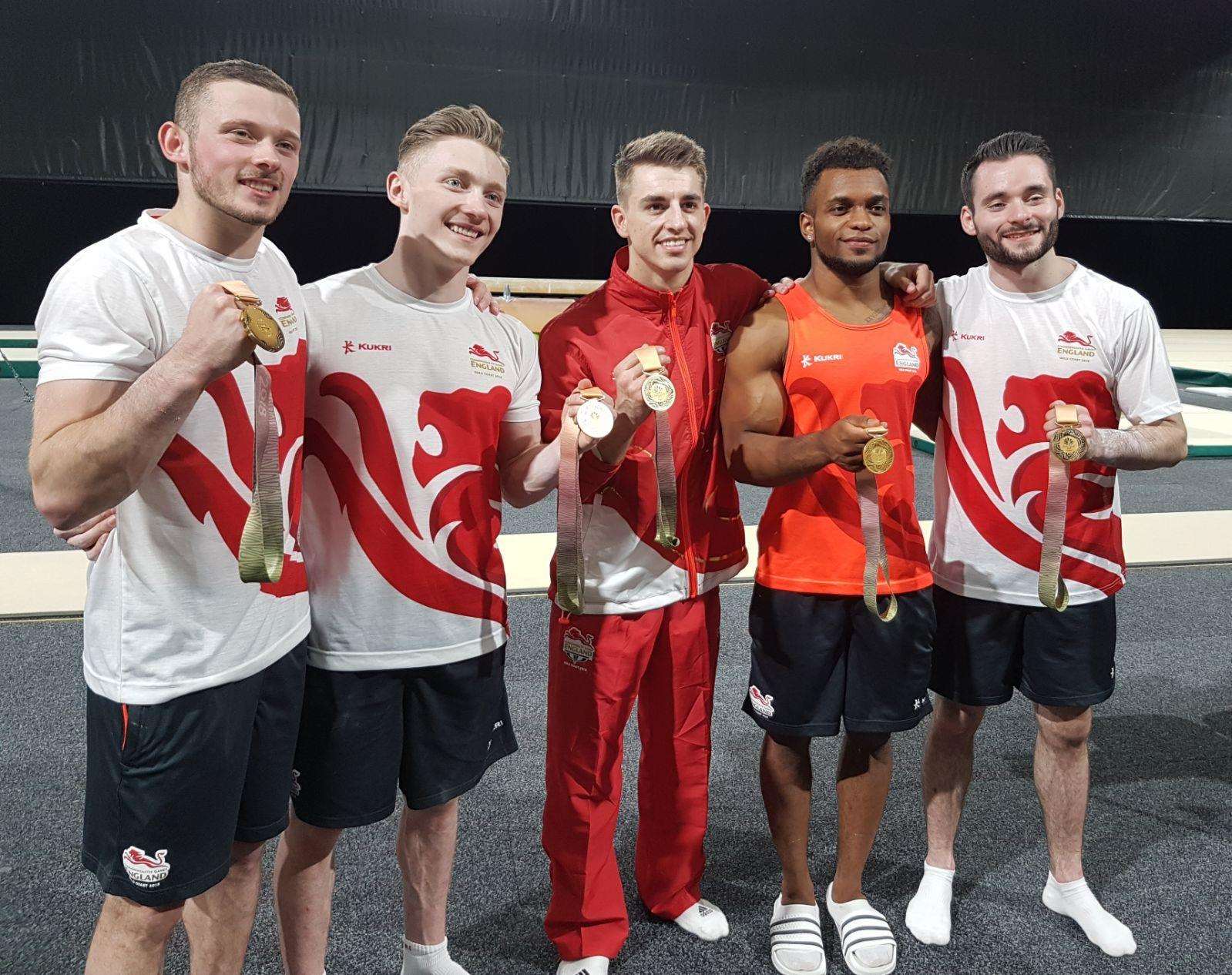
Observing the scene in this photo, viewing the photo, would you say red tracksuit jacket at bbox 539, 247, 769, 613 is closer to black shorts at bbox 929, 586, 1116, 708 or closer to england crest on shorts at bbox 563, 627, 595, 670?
england crest on shorts at bbox 563, 627, 595, 670

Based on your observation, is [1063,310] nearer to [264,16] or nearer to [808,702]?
[808,702]

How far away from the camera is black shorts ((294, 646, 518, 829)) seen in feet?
5.67

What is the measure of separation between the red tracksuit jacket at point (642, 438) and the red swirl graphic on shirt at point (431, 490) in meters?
0.26

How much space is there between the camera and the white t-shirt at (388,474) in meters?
1.70

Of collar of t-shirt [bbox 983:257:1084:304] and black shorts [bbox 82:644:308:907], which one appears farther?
collar of t-shirt [bbox 983:257:1084:304]

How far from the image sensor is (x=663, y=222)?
6.56 feet

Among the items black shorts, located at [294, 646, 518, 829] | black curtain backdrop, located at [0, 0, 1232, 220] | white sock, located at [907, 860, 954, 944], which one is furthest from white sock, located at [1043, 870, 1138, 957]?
black curtain backdrop, located at [0, 0, 1232, 220]

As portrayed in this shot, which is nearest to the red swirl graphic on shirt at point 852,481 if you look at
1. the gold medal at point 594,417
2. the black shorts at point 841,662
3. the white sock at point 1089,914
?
the black shorts at point 841,662

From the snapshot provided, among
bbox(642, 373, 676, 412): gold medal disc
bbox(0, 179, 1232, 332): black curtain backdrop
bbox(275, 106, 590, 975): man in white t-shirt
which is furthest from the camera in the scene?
bbox(0, 179, 1232, 332): black curtain backdrop

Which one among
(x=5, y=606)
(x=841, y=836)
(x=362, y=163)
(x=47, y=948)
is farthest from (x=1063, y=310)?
(x=362, y=163)

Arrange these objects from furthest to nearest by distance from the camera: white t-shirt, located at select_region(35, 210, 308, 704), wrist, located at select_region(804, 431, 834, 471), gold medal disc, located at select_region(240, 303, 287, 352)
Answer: wrist, located at select_region(804, 431, 834, 471), white t-shirt, located at select_region(35, 210, 308, 704), gold medal disc, located at select_region(240, 303, 287, 352)

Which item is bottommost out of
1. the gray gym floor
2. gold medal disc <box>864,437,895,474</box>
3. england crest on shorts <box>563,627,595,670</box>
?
the gray gym floor

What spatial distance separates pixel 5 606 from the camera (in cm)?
393

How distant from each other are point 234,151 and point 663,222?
0.89m
